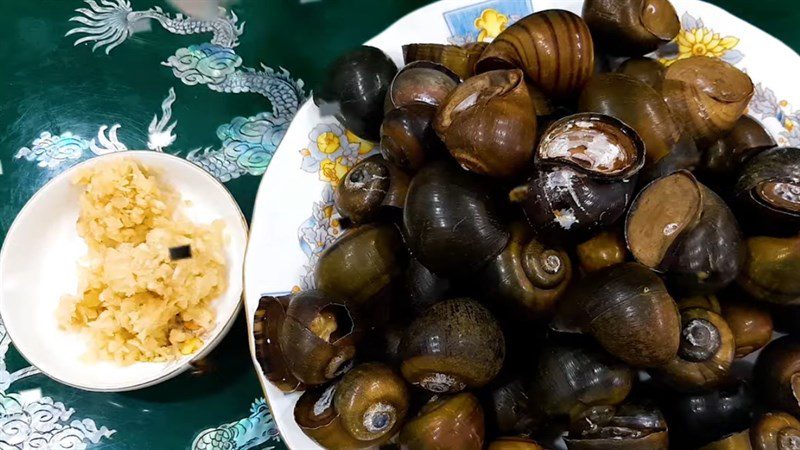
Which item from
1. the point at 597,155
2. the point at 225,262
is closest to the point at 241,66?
the point at 225,262

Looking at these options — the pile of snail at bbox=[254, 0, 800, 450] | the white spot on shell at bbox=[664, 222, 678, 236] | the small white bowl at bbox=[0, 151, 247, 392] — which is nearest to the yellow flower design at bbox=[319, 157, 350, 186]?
the pile of snail at bbox=[254, 0, 800, 450]

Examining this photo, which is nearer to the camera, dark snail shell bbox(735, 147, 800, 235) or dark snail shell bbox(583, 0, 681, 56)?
dark snail shell bbox(735, 147, 800, 235)

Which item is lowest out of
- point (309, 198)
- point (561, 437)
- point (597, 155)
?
point (561, 437)

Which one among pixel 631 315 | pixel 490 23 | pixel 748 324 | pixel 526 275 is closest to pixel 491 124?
pixel 526 275

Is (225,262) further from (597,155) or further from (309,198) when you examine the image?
(597,155)

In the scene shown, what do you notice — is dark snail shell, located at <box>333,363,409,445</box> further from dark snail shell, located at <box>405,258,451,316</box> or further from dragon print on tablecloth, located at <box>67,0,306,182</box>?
dragon print on tablecloth, located at <box>67,0,306,182</box>

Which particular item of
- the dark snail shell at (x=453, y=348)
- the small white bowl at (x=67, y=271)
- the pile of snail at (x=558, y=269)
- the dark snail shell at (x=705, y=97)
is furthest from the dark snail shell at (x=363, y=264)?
the dark snail shell at (x=705, y=97)

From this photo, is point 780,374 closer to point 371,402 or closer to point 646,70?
point 646,70
